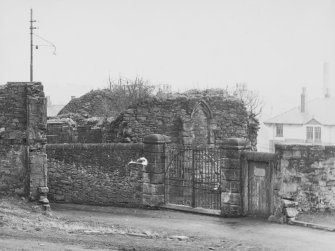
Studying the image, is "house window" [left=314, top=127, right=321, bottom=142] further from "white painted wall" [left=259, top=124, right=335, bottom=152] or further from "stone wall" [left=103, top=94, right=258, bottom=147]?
"stone wall" [left=103, top=94, right=258, bottom=147]

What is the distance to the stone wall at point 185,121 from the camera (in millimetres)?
22750

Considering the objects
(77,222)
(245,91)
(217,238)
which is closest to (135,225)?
(77,222)

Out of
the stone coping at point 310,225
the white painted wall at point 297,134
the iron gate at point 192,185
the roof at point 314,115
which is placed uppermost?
the roof at point 314,115

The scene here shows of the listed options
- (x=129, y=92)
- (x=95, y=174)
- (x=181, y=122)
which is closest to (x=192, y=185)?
(x=95, y=174)

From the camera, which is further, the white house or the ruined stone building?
the white house

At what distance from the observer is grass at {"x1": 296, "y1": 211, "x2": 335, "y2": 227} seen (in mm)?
14930

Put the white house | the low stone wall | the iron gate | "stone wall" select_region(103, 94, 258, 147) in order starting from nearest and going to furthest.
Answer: the iron gate, the low stone wall, "stone wall" select_region(103, 94, 258, 147), the white house

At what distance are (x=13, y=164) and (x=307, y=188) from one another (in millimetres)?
8299

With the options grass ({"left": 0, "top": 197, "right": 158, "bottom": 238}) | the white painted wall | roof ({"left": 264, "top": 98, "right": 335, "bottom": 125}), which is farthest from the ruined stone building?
roof ({"left": 264, "top": 98, "right": 335, "bottom": 125})

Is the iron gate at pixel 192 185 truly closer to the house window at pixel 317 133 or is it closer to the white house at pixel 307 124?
the white house at pixel 307 124

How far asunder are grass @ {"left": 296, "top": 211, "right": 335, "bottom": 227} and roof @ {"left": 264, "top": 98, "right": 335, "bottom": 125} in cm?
3727

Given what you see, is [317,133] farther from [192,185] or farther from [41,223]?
[41,223]

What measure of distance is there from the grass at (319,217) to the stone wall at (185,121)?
854 centimetres

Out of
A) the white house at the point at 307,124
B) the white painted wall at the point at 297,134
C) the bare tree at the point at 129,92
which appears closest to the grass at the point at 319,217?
the bare tree at the point at 129,92
